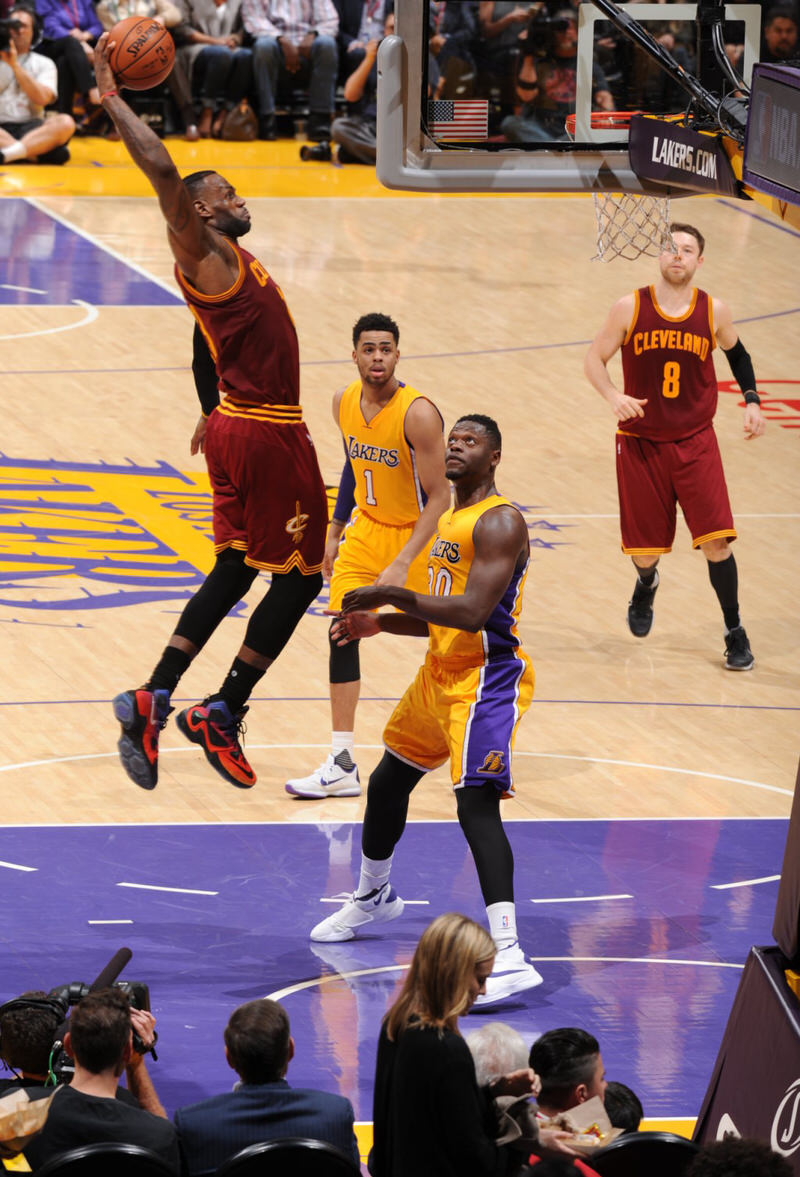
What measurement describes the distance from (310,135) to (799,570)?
13.0 meters

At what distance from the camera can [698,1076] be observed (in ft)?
20.6

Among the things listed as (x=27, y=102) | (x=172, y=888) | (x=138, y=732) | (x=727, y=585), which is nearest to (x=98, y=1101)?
(x=138, y=732)

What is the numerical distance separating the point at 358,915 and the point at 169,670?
1092 millimetres

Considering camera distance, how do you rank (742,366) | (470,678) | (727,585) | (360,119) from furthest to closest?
(360,119)
(742,366)
(727,585)
(470,678)

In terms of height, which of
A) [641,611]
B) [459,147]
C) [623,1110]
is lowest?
[641,611]

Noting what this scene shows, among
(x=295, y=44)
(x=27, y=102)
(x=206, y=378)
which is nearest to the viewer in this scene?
(x=206, y=378)

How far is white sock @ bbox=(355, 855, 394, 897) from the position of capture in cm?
708

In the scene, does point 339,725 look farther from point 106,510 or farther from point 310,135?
point 310,135

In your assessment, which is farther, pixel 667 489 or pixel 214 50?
pixel 214 50

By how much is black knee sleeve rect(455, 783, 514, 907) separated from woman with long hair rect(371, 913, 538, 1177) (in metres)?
1.84

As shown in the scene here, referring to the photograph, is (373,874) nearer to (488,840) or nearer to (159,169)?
(488,840)

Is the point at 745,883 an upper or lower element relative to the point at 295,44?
lower

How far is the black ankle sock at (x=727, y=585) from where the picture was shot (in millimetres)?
10038

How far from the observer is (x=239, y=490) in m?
7.27
